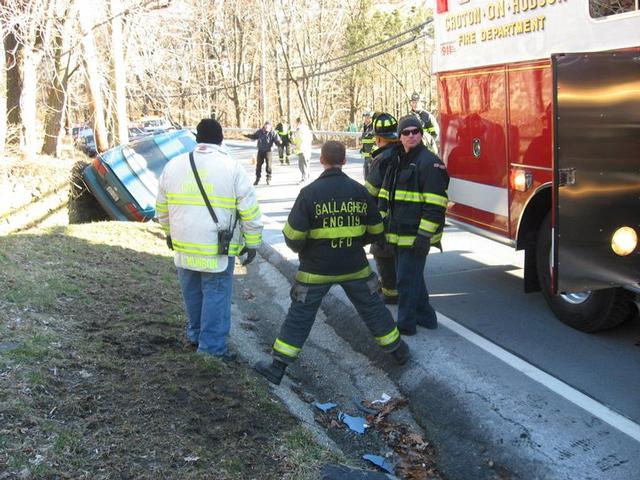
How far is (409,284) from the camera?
573cm

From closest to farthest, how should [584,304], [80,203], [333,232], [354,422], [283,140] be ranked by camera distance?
1. [354,422]
2. [333,232]
3. [584,304]
4. [80,203]
5. [283,140]

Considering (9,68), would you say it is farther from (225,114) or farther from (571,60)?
(225,114)

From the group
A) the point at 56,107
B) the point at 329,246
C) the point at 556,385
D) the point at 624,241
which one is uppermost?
the point at 56,107

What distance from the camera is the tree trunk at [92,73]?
43.1 feet

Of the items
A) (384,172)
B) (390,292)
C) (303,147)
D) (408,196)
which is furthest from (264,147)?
(408,196)

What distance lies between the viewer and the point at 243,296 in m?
8.52

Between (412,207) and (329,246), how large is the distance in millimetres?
969

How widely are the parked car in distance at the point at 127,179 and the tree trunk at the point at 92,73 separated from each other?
1.47 m

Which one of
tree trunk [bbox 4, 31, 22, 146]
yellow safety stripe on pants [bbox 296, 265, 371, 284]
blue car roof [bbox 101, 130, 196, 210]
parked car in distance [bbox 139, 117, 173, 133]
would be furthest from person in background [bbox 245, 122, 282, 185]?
yellow safety stripe on pants [bbox 296, 265, 371, 284]

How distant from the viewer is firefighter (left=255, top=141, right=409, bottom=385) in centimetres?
491

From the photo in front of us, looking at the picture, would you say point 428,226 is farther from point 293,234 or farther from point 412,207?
point 293,234

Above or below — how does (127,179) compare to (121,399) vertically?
above

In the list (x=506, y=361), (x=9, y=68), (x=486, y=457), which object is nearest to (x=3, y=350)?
(x=486, y=457)

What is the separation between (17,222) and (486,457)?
9.54 m
